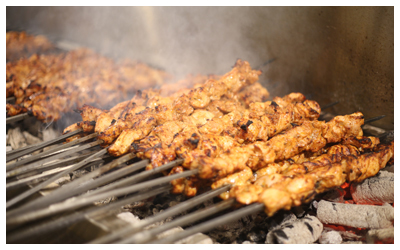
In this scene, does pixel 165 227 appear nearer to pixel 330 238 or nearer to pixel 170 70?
pixel 330 238

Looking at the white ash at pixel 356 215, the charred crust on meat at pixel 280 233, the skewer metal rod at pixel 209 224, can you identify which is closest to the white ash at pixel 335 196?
the white ash at pixel 356 215

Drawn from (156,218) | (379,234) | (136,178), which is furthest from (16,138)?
(379,234)

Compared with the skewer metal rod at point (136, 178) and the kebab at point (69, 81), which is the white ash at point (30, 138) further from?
the skewer metal rod at point (136, 178)

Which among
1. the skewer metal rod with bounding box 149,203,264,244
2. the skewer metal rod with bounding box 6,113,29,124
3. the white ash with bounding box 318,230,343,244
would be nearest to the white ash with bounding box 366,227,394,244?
the white ash with bounding box 318,230,343,244

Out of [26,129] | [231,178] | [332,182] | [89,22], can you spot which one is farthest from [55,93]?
[332,182]

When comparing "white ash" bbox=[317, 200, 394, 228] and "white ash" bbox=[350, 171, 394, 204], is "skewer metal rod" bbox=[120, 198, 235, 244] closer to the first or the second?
"white ash" bbox=[317, 200, 394, 228]

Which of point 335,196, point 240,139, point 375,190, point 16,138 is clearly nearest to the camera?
point 375,190

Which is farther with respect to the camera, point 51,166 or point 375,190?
point 375,190
